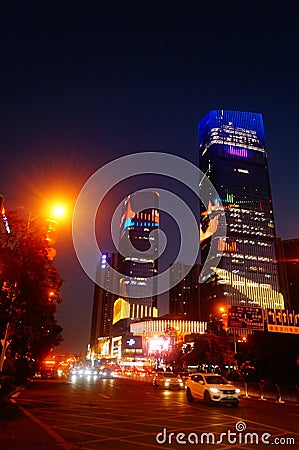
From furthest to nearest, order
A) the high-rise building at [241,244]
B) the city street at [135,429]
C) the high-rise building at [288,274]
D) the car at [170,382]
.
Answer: the high-rise building at [288,274] < the high-rise building at [241,244] < the car at [170,382] < the city street at [135,429]

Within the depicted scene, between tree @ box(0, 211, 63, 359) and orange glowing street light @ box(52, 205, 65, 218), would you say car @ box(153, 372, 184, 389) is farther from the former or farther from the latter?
orange glowing street light @ box(52, 205, 65, 218)

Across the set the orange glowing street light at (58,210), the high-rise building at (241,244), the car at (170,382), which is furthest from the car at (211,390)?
the high-rise building at (241,244)

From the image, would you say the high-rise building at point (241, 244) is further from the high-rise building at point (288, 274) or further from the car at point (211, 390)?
the car at point (211, 390)

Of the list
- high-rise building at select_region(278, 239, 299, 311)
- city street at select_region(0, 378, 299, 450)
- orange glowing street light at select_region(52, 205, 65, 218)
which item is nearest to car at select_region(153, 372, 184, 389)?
city street at select_region(0, 378, 299, 450)

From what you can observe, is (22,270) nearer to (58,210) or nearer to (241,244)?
(58,210)

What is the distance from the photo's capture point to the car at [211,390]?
1850 cm

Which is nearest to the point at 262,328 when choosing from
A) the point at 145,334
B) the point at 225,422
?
the point at 225,422

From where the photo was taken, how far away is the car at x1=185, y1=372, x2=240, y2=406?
1850 cm

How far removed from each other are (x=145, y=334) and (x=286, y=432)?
15868cm

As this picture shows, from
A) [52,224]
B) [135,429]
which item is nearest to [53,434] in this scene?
[135,429]

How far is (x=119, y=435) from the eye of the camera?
33.5ft

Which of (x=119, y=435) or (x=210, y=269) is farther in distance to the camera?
(x=210, y=269)

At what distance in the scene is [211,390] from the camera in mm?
18875

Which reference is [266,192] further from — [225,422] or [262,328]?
[225,422]
